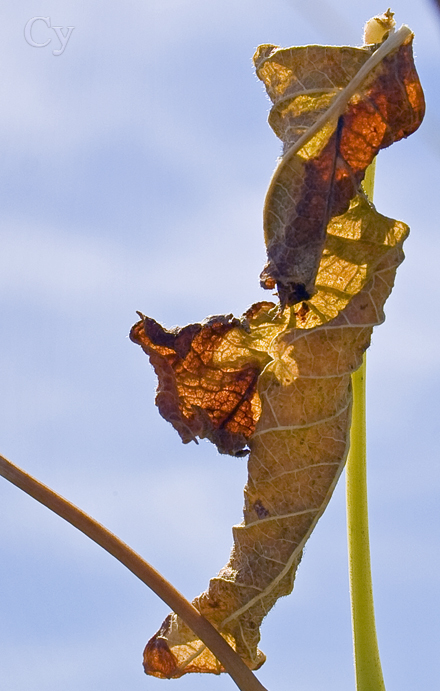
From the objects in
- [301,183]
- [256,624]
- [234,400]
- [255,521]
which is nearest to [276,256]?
[301,183]

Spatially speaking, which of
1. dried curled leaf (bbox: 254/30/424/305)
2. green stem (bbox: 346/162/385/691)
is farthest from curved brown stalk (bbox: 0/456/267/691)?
dried curled leaf (bbox: 254/30/424/305)

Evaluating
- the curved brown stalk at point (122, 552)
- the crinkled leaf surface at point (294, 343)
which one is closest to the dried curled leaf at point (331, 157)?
the crinkled leaf surface at point (294, 343)

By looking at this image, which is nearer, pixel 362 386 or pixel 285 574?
pixel 285 574

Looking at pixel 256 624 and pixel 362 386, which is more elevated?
pixel 362 386

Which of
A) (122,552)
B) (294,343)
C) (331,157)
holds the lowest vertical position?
(122,552)

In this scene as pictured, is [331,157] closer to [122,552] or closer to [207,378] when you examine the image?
[207,378]

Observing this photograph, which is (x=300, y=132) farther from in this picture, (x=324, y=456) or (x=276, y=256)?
(x=324, y=456)

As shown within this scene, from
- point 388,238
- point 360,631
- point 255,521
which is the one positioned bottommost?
point 360,631

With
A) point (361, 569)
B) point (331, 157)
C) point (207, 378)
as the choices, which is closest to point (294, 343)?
point (207, 378)
